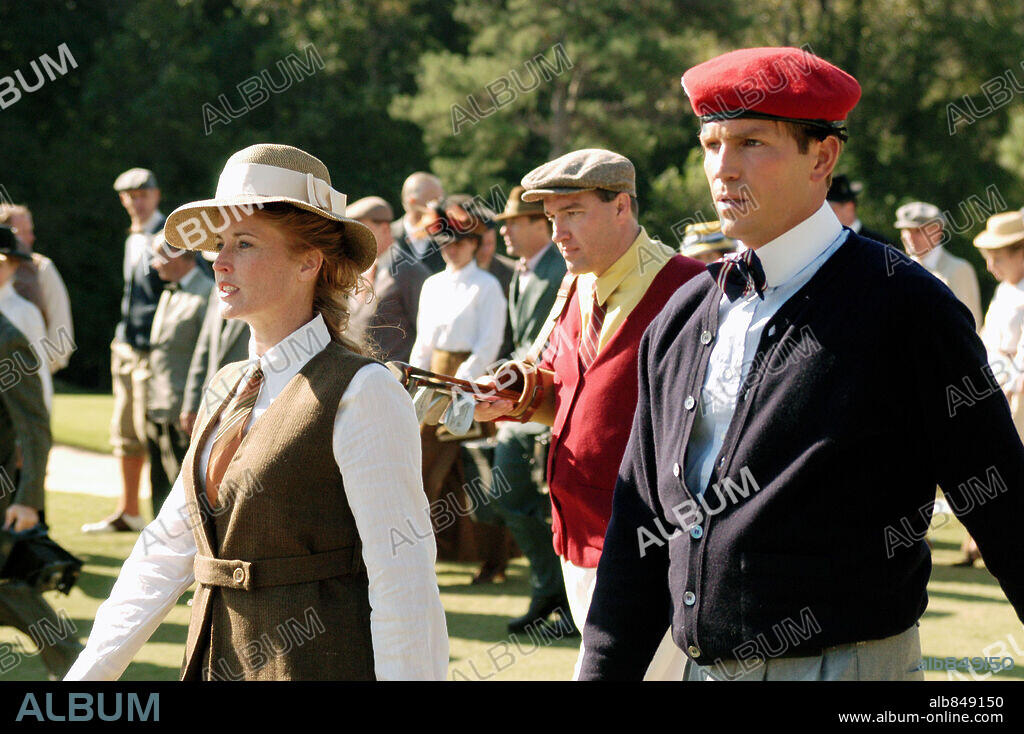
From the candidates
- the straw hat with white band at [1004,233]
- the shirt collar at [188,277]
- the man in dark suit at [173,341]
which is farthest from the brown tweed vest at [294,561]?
the straw hat with white band at [1004,233]

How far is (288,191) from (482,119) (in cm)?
2782

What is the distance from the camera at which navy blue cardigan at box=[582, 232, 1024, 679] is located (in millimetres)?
2203

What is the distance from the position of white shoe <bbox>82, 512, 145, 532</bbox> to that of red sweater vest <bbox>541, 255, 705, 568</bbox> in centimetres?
630

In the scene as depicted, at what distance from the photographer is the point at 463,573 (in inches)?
343

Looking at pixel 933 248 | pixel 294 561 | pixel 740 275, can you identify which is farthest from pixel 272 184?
pixel 933 248

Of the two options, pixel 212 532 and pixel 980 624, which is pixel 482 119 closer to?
pixel 980 624

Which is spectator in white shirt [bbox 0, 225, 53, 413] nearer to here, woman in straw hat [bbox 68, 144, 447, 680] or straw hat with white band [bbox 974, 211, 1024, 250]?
woman in straw hat [bbox 68, 144, 447, 680]

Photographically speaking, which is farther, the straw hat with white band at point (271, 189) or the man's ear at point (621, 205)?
the man's ear at point (621, 205)

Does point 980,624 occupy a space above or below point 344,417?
below

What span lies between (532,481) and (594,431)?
112 inches

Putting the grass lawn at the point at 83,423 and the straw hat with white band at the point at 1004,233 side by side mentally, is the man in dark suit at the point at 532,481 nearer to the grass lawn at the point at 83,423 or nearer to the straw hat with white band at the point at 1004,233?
the straw hat with white band at the point at 1004,233

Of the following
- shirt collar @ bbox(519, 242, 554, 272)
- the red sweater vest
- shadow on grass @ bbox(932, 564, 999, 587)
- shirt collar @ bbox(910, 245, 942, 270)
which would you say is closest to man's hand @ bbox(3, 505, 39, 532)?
the red sweater vest

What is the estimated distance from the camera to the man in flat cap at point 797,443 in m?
2.21

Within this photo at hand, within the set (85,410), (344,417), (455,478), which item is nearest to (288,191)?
(344,417)
